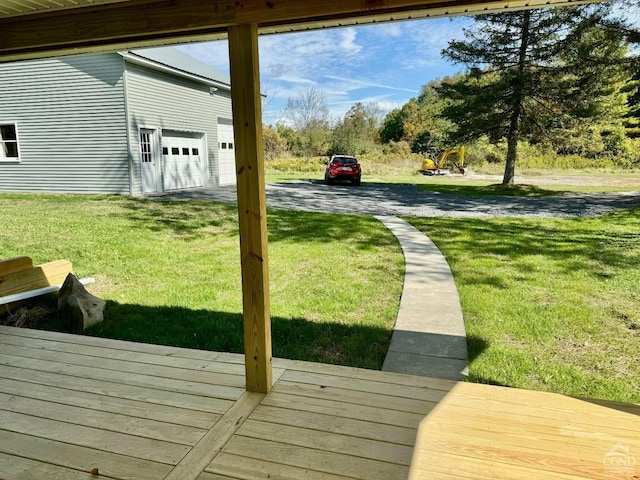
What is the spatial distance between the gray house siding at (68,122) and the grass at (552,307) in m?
9.00

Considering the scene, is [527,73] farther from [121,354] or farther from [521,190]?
[121,354]

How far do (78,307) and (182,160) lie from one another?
35.8ft

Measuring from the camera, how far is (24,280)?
4.05 meters

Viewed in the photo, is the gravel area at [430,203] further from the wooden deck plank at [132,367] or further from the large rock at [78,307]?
the wooden deck plank at [132,367]

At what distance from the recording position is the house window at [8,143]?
1244cm

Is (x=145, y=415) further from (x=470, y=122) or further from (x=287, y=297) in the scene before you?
(x=470, y=122)

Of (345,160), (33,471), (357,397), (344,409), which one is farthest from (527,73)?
(33,471)

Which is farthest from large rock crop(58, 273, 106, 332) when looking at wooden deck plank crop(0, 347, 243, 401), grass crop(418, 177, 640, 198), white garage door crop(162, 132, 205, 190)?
grass crop(418, 177, 640, 198)

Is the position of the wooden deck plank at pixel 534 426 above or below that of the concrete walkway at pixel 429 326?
above

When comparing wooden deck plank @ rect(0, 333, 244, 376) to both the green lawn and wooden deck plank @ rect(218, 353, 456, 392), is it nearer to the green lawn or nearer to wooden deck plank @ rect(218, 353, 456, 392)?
wooden deck plank @ rect(218, 353, 456, 392)

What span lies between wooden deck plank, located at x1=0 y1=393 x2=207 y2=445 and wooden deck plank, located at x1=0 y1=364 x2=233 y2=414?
164 millimetres

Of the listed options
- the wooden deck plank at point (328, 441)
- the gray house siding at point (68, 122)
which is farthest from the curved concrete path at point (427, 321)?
the gray house siding at point (68, 122)

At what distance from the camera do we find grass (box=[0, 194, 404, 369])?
3.53 m

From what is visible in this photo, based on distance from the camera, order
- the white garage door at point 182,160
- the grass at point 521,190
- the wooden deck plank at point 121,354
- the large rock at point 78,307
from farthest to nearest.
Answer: the grass at point 521,190, the white garage door at point 182,160, the large rock at point 78,307, the wooden deck plank at point 121,354
